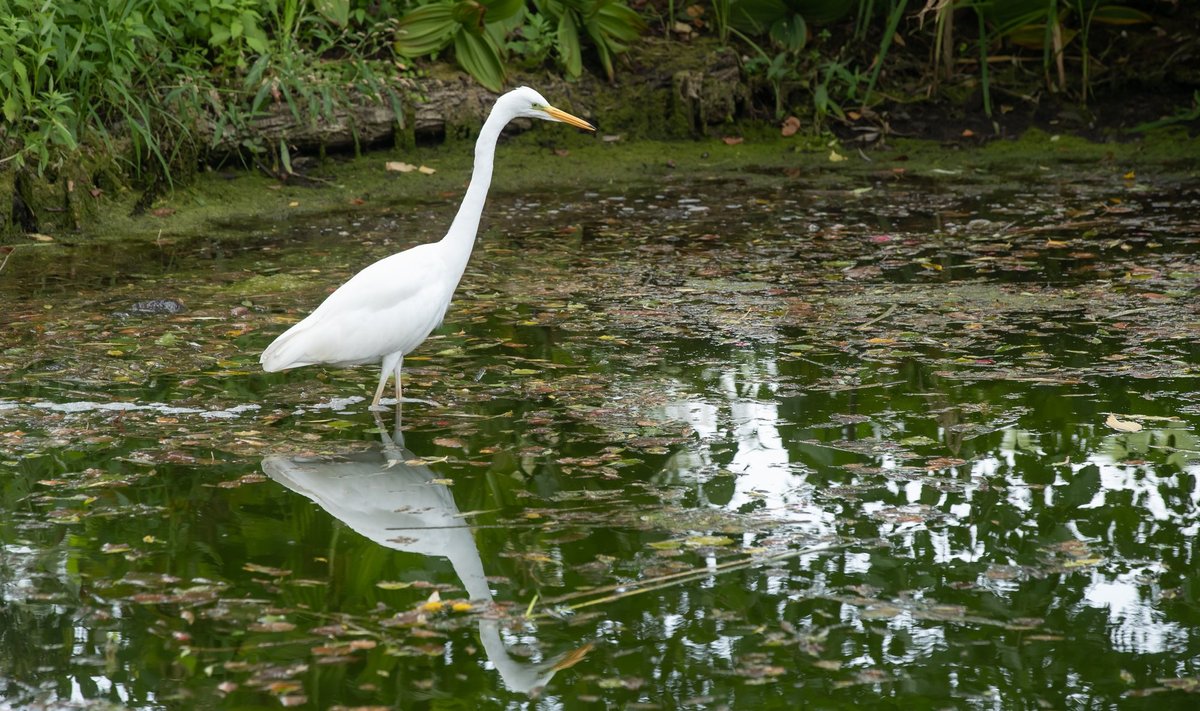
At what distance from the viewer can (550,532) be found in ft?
11.4

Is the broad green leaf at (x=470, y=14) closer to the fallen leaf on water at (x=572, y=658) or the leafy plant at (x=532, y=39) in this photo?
the leafy plant at (x=532, y=39)

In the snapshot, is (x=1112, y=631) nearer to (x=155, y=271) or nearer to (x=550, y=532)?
(x=550, y=532)

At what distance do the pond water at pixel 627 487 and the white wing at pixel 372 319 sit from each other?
20cm

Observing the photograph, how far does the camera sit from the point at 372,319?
452cm

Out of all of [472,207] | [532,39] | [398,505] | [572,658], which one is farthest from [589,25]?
[572,658]

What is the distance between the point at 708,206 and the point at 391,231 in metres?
1.97

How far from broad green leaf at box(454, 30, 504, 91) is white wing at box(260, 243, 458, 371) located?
465 cm

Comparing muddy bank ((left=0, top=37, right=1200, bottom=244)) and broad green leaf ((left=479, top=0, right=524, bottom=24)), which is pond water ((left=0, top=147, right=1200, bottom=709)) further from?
broad green leaf ((left=479, top=0, right=524, bottom=24))

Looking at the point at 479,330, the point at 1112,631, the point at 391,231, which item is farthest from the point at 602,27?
the point at 1112,631

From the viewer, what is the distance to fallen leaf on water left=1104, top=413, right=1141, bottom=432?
13.7 feet

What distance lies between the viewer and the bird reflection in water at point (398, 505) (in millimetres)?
2961

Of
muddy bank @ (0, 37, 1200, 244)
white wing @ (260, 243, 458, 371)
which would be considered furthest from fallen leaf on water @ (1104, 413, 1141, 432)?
muddy bank @ (0, 37, 1200, 244)

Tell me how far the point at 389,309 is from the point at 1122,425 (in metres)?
2.45

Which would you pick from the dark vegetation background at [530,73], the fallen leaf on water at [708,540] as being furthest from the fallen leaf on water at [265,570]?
the dark vegetation background at [530,73]
